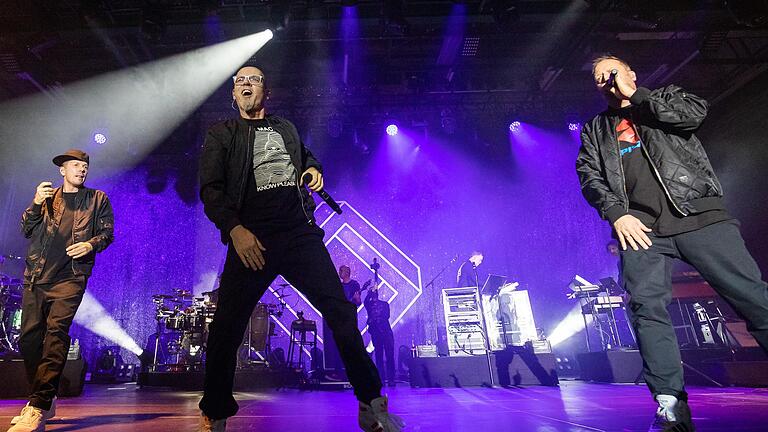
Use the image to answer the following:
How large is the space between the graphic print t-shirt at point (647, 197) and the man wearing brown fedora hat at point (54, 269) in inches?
131

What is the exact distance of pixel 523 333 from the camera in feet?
22.9

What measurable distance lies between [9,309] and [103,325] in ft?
9.13

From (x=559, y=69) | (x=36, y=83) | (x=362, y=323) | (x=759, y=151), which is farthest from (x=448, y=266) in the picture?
(x=36, y=83)

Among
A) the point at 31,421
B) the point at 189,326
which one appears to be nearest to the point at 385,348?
the point at 189,326

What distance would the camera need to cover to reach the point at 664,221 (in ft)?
6.17

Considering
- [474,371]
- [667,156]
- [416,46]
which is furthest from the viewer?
[416,46]

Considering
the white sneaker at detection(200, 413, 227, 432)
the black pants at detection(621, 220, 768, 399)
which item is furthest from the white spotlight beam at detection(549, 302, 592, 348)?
the white sneaker at detection(200, 413, 227, 432)

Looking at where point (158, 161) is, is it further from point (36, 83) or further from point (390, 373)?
point (390, 373)

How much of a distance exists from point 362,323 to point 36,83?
322 inches

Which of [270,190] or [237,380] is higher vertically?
[270,190]

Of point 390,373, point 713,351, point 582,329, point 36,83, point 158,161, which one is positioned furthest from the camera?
point 158,161

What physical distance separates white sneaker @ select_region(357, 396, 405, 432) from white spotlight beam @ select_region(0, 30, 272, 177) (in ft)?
25.3

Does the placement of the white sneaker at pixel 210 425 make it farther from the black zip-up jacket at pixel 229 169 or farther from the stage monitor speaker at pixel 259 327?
the stage monitor speaker at pixel 259 327

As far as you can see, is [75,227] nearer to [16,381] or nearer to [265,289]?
[265,289]
